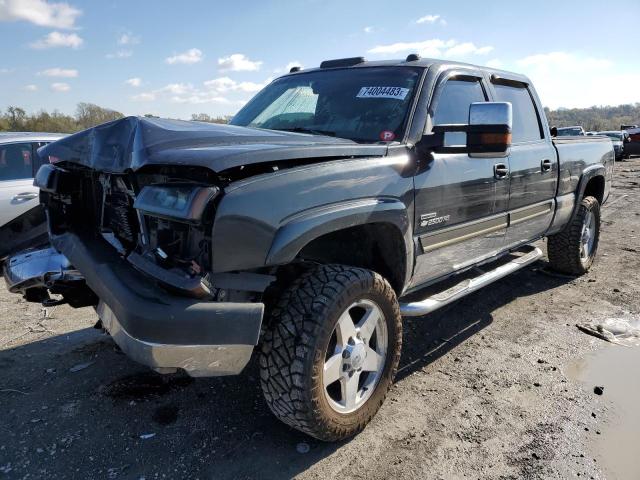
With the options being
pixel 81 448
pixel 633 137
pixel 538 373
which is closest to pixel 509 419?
pixel 538 373

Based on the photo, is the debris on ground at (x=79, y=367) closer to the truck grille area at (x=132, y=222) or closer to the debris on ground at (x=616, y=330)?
the truck grille area at (x=132, y=222)

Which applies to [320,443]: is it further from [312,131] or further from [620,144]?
[620,144]

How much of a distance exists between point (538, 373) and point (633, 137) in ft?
79.1

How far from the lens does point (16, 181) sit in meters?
5.55

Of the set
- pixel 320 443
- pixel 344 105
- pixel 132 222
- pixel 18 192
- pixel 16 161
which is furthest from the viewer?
pixel 16 161

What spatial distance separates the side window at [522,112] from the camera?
424 centimetres

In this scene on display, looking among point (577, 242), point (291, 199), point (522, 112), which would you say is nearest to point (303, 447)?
point (291, 199)

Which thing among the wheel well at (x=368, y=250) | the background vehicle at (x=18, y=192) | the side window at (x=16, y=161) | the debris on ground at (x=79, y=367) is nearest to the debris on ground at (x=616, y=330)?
the wheel well at (x=368, y=250)

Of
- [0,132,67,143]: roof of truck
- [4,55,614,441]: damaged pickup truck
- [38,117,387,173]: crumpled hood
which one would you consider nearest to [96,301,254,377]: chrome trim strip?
[4,55,614,441]: damaged pickup truck

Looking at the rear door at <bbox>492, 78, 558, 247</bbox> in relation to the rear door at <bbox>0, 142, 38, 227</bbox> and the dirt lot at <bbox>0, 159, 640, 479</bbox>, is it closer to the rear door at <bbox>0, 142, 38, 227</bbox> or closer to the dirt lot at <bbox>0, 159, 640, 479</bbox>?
the dirt lot at <bbox>0, 159, 640, 479</bbox>

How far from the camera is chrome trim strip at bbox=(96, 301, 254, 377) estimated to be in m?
1.99

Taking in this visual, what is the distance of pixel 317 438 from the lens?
245 centimetres

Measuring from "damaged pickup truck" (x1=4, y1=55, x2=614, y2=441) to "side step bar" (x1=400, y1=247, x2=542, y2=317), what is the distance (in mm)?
21

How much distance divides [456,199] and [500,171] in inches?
26.2
